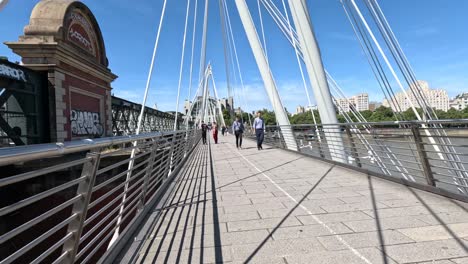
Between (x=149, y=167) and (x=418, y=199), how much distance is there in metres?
3.91

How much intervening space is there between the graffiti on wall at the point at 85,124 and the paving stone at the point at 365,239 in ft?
57.3

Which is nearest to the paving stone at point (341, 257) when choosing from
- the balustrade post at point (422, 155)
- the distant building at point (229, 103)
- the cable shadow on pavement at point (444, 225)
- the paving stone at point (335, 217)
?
the cable shadow on pavement at point (444, 225)

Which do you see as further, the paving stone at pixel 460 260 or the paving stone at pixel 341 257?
the paving stone at pixel 341 257

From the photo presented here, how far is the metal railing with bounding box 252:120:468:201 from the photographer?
15.5 feet

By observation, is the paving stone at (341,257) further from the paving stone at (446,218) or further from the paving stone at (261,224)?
the paving stone at (446,218)

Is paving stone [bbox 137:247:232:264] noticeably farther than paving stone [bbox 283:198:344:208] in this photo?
No

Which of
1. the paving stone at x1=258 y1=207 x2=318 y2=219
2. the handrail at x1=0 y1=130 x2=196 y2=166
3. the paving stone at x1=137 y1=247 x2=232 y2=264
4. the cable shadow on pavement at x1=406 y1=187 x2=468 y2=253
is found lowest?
the paving stone at x1=137 y1=247 x2=232 y2=264

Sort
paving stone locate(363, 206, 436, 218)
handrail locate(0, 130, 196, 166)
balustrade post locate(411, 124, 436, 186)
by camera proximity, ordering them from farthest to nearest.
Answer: balustrade post locate(411, 124, 436, 186) → paving stone locate(363, 206, 436, 218) → handrail locate(0, 130, 196, 166)

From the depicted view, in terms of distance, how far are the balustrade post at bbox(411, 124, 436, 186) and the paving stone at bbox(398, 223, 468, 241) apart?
1.80 metres

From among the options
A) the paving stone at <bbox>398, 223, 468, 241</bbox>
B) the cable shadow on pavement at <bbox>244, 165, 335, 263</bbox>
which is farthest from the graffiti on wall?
the paving stone at <bbox>398, 223, 468, 241</bbox>

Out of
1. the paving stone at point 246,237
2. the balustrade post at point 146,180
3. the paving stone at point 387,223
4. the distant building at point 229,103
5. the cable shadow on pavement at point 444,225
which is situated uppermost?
the distant building at point 229,103

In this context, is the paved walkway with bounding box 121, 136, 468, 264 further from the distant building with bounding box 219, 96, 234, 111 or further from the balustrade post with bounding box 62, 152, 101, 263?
the distant building with bounding box 219, 96, 234, 111

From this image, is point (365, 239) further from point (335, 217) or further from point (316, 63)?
point (316, 63)

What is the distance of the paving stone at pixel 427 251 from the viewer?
2803mm
